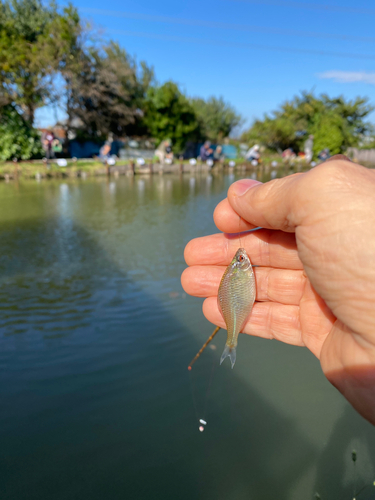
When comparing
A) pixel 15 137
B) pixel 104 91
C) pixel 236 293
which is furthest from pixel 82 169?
pixel 236 293

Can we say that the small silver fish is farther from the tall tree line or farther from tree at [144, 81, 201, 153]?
tree at [144, 81, 201, 153]

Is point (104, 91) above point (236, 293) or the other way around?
above

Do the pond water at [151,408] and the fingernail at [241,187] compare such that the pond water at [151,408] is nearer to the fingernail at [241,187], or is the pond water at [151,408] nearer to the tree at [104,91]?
the fingernail at [241,187]

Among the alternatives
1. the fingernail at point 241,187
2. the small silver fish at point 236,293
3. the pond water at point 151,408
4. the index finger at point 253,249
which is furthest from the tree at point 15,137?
the small silver fish at point 236,293

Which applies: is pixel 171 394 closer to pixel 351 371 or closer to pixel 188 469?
pixel 188 469

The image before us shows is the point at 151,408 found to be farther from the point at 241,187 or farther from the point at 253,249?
the point at 241,187

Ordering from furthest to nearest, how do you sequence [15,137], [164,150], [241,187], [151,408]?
[164,150], [15,137], [151,408], [241,187]

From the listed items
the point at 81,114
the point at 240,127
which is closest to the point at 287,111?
the point at 240,127

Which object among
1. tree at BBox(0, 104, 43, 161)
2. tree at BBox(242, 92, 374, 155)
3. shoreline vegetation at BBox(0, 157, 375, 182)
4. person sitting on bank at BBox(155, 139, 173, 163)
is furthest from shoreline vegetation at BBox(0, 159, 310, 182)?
tree at BBox(242, 92, 374, 155)
